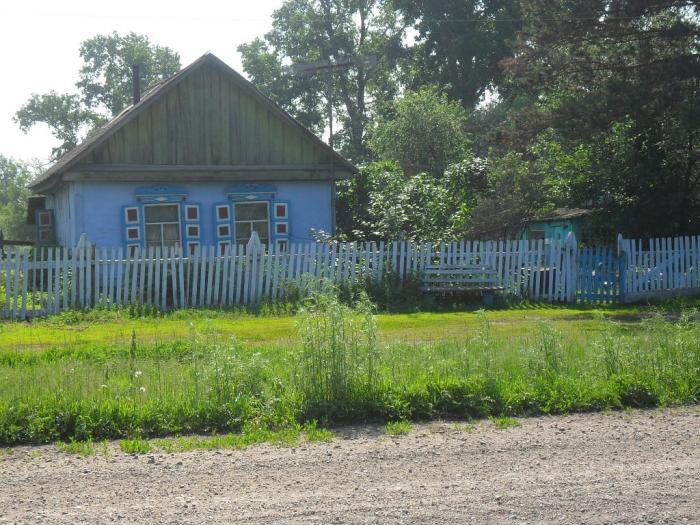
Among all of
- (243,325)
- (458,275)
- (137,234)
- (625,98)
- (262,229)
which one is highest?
(625,98)

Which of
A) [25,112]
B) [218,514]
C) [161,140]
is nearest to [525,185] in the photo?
[161,140]

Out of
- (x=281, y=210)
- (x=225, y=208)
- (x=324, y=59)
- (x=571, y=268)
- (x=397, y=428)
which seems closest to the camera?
(x=397, y=428)

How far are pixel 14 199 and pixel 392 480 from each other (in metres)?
84.1

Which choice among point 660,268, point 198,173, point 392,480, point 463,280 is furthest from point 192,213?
point 392,480

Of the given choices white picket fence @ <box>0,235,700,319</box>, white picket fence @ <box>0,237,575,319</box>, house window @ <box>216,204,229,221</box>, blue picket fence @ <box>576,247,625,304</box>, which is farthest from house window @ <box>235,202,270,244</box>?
blue picket fence @ <box>576,247,625,304</box>

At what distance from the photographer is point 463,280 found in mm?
17906

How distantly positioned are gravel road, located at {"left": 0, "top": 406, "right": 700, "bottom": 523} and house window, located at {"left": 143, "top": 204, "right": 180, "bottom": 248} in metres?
15.1

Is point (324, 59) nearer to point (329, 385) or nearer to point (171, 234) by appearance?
point (171, 234)

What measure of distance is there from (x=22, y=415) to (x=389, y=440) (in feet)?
10.2

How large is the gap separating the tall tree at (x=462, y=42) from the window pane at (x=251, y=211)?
26.4m

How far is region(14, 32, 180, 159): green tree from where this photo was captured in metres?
65.1

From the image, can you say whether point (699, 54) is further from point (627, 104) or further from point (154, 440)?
point (154, 440)

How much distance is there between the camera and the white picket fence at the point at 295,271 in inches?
637

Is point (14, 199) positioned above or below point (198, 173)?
above
